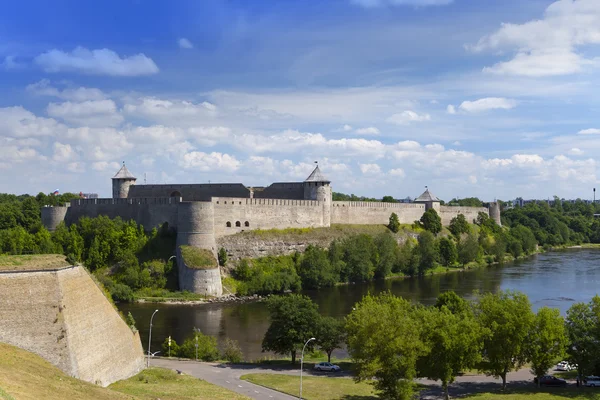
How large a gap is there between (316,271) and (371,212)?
58.7 ft

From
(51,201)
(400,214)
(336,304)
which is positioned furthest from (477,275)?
(51,201)

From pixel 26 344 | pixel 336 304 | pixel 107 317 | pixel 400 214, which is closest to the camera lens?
pixel 26 344

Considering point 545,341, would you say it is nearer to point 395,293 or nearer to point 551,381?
point 551,381

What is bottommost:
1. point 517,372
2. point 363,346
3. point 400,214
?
point 517,372

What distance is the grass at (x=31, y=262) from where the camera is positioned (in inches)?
766

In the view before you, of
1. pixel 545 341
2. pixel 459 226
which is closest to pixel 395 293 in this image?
pixel 545 341

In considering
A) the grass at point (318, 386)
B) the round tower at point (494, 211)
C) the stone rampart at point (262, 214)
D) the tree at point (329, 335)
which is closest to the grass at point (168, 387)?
the grass at point (318, 386)

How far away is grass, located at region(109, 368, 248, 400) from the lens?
17.2m

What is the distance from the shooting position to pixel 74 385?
619 inches

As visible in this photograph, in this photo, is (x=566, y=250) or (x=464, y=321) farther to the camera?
(x=566, y=250)

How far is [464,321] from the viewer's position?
67.7 ft

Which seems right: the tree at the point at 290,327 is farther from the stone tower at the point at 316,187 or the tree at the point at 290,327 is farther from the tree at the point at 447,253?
the tree at the point at 447,253

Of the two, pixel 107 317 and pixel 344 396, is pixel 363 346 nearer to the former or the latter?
pixel 344 396

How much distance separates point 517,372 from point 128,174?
37093 mm
